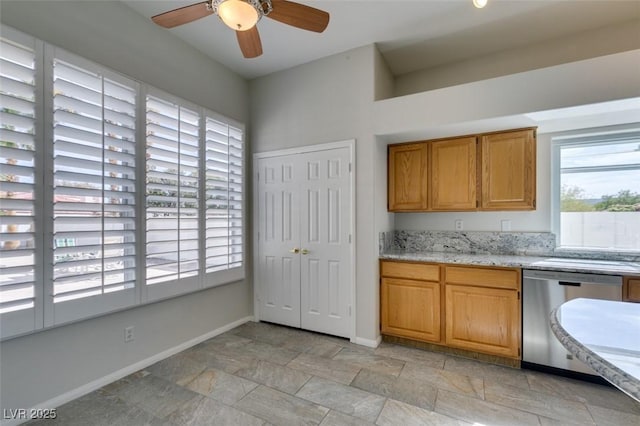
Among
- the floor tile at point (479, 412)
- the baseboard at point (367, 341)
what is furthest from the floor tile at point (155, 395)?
the floor tile at point (479, 412)

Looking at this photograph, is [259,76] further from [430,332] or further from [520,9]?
[430,332]

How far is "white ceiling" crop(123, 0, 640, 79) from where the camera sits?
2.42m

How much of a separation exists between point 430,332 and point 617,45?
321 centimetres

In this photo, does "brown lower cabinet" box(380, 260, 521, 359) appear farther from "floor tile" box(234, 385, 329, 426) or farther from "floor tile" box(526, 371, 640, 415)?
"floor tile" box(234, 385, 329, 426)

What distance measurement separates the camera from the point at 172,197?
273cm

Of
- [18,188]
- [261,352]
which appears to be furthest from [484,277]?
[18,188]

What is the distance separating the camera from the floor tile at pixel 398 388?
2.10 meters

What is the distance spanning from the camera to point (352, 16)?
2555mm

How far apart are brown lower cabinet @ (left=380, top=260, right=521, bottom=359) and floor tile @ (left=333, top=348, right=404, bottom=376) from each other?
37cm

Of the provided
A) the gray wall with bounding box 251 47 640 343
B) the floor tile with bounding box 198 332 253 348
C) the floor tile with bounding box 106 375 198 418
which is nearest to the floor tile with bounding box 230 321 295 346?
the floor tile with bounding box 198 332 253 348

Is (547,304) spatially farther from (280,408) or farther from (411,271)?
(280,408)

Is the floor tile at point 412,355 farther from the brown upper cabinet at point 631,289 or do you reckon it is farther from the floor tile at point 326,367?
the brown upper cabinet at point 631,289

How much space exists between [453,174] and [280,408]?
2.71 metres

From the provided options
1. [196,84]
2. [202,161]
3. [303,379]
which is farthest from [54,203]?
[303,379]
